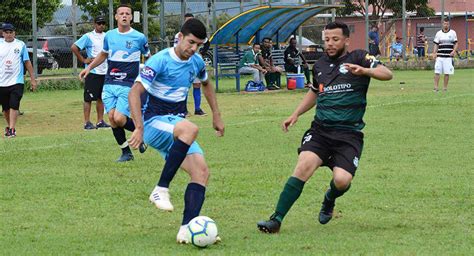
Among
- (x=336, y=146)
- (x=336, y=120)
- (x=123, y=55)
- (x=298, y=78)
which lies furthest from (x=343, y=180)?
(x=298, y=78)

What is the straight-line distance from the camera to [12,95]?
16938mm

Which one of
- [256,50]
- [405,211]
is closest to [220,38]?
[256,50]

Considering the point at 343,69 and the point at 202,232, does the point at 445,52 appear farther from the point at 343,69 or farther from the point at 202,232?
the point at 202,232

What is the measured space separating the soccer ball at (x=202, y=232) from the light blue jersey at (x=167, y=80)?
1.17 metres

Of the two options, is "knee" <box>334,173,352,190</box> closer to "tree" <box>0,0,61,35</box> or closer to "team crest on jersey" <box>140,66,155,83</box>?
"team crest on jersey" <box>140,66,155,83</box>

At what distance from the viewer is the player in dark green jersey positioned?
7828mm

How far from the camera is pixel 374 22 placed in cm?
4684

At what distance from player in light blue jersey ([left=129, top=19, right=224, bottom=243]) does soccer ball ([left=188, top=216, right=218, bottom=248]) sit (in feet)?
0.41

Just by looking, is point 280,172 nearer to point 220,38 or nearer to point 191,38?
point 191,38

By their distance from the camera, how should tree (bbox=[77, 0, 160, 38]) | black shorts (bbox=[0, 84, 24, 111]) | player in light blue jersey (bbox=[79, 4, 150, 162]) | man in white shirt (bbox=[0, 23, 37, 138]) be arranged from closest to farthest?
1. player in light blue jersey (bbox=[79, 4, 150, 162])
2. black shorts (bbox=[0, 84, 24, 111])
3. man in white shirt (bbox=[0, 23, 37, 138])
4. tree (bbox=[77, 0, 160, 38])

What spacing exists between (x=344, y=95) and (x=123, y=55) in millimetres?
6124

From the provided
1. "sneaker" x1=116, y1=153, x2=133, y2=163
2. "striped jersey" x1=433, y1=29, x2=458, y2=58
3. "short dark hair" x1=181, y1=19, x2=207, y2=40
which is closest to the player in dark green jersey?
"short dark hair" x1=181, y1=19, x2=207, y2=40

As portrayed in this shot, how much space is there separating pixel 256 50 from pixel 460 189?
19940 mm

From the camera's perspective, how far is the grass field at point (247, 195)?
7273 mm
